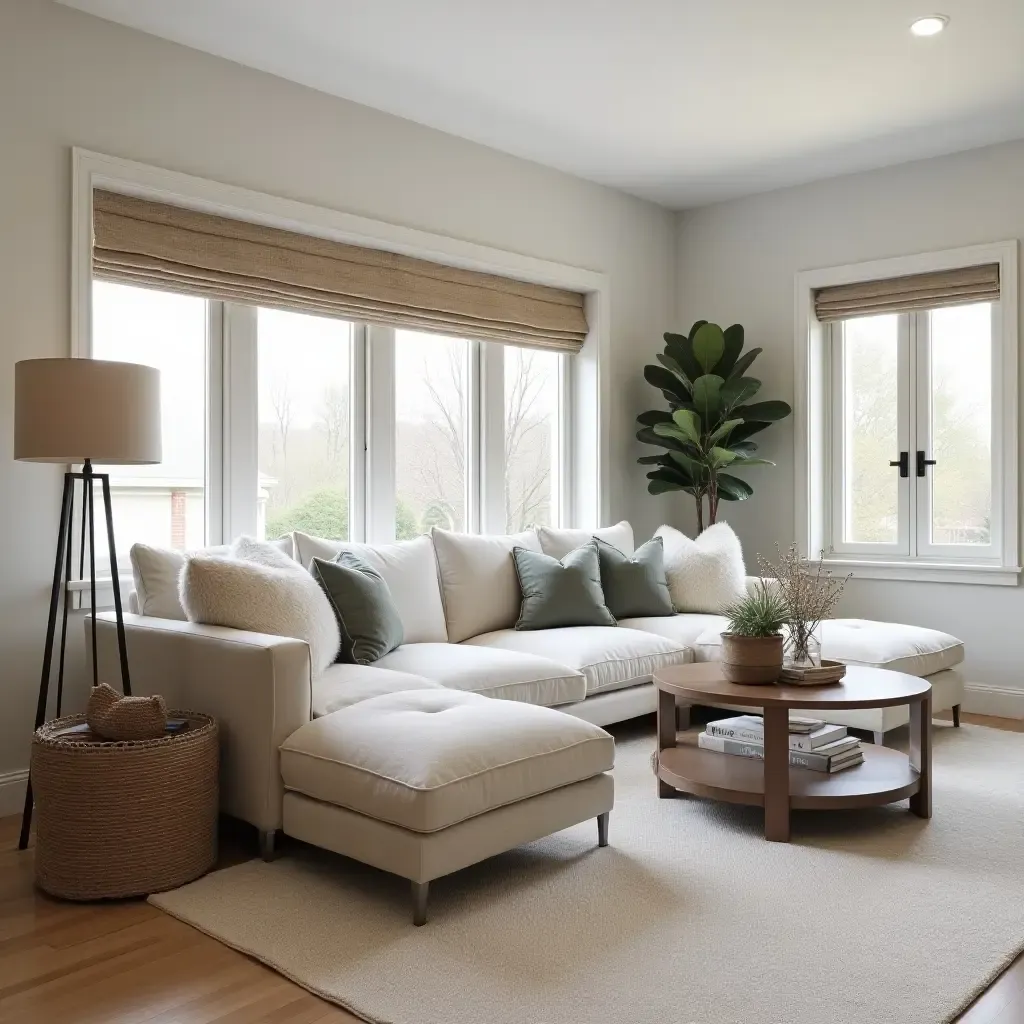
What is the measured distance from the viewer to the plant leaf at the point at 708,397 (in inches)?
207

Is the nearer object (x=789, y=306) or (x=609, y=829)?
(x=609, y=829)

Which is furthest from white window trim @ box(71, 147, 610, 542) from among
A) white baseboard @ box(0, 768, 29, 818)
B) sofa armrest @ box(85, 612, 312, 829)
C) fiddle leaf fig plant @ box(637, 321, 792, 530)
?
white baseboard @ box(0, 768, 29, 818)

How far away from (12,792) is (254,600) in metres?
1.11

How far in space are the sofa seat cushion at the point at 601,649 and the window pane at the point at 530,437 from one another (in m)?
1.19

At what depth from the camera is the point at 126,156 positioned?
3.57 m

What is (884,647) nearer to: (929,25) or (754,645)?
(754,645)

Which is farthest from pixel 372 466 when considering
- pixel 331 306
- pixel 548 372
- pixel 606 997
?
pixel 606 997

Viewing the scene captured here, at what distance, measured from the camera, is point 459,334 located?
495 cm

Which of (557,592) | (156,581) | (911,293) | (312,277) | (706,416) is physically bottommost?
(557,592)

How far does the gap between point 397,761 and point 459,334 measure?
9.48ft

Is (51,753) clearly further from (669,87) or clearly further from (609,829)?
(669,87)

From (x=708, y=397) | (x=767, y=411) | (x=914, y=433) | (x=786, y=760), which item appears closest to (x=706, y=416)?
(x=708, y=397)

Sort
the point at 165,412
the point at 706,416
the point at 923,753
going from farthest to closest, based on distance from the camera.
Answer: the point at 706,416
the point at 165,412
the point at 923,753

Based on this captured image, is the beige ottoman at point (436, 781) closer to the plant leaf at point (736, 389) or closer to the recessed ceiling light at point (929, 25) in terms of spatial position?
the recessed ceiling light at point (929, 25)
